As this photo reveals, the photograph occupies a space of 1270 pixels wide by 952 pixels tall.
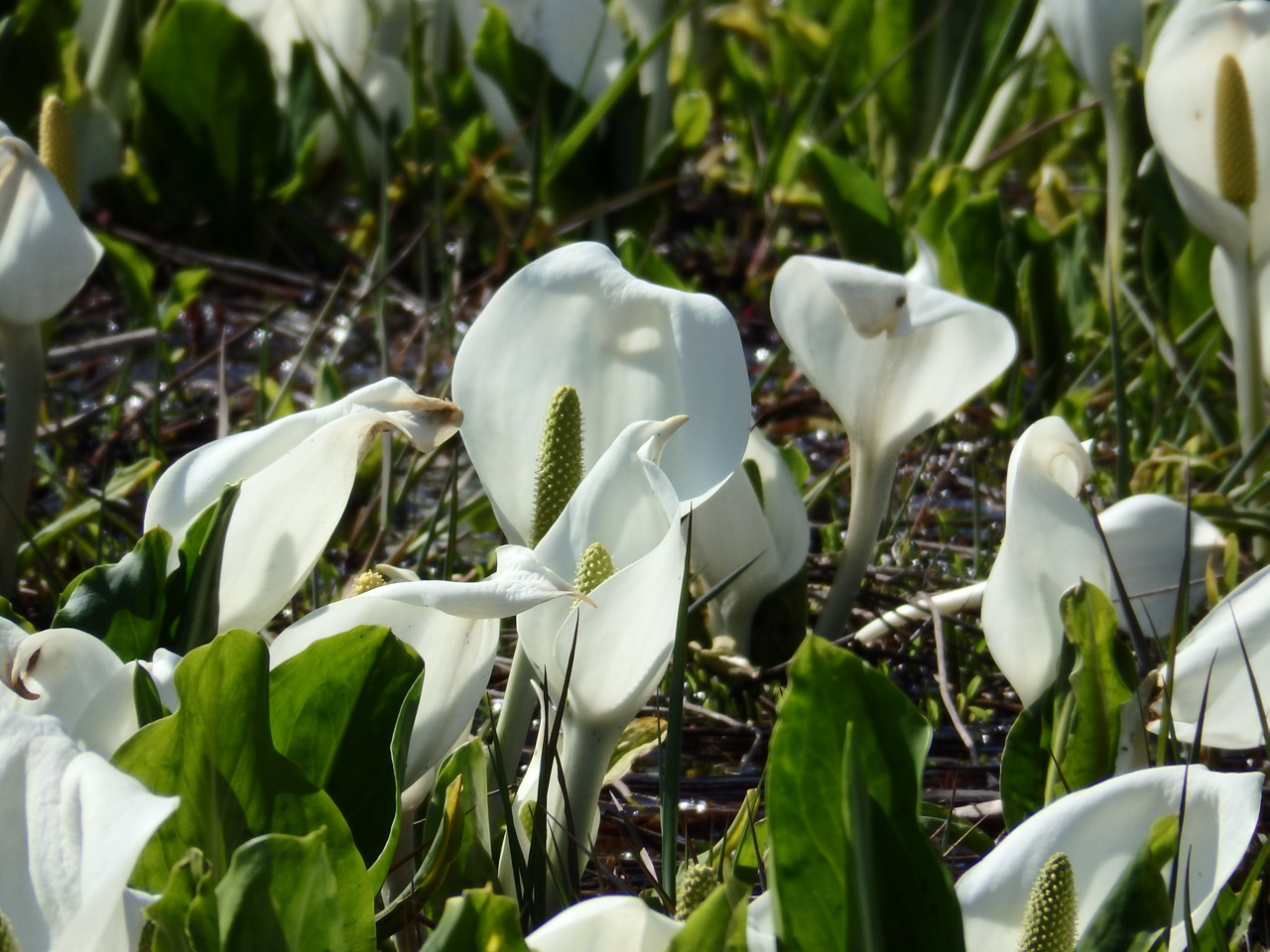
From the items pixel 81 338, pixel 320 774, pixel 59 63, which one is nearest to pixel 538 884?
pixel 320 774

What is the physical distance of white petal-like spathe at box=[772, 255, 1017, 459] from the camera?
2.71 feet

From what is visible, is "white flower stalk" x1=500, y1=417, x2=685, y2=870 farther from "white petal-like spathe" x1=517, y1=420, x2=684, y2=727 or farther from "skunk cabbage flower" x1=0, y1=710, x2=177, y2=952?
"skunk cabbage flower" x1=0, y1=710, x2=177, y2=952

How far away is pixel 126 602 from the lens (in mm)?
645

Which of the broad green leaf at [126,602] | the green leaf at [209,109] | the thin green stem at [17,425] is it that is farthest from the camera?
the green leaf at [209,109]

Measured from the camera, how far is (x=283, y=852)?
43 centimetres

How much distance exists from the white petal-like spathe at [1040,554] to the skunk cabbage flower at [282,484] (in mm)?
253

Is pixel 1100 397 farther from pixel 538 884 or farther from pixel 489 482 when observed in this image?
pixel 538 884

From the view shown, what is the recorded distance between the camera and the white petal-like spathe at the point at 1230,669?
0.66 m

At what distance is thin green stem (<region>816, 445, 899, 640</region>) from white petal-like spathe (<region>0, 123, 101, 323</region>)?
0.48 m

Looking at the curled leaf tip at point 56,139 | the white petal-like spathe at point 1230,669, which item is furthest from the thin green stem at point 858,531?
the curled leaf tip at point 56,139

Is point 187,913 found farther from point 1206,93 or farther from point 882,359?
point 1206,93

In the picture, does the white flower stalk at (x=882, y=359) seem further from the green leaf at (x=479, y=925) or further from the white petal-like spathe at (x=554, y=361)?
the green leaf at (x=479, y=925)

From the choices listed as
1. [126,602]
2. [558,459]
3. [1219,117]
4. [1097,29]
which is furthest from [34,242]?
[1097,29]

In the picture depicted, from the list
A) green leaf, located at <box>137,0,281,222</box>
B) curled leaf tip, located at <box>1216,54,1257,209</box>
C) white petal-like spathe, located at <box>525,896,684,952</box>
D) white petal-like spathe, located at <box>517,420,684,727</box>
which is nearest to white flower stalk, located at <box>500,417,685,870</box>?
white petal-like spathe, located at <box>517,420,684,727</box>
